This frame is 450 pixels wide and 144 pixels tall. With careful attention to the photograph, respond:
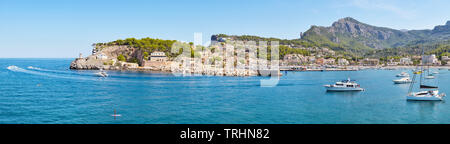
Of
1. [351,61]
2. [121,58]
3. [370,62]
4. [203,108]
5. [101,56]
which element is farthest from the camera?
[351,61]

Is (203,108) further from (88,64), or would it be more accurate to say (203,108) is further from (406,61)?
(406,61)

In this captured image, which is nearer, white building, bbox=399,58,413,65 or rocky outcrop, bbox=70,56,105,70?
rocky outcrop, bbox=70,56,105,70

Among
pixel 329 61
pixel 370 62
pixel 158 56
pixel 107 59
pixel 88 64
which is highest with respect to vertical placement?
pixel 158 56

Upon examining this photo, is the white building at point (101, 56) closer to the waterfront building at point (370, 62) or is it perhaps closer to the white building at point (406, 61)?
the waterfront building at point (370, 62)

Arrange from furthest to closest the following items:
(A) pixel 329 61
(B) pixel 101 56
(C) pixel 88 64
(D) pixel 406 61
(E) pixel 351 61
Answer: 1. (E) pixel 351 61
2. (D) pixel 406 61
3. (A) pixel 329 61
4. (B) pixel 101 56
5. (C) pixel 88 64

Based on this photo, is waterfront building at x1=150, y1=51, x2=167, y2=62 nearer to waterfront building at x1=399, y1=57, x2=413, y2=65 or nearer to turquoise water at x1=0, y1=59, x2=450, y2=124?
turquoise water at x1=0, y1=59, x2=450, y2=124

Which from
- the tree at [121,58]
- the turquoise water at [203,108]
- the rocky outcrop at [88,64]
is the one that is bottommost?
the turquoise water at [203,108]

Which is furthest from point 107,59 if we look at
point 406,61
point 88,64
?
point 406,61

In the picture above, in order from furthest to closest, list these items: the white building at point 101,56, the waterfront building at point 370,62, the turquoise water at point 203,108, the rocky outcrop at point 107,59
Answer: the waterfront building at point 370,62
the white building at point 101,56
the rocky outcrop at point 107,59
the turquoise water at point 203,108

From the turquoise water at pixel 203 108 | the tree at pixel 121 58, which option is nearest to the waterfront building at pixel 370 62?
the tree at pixel 121 58

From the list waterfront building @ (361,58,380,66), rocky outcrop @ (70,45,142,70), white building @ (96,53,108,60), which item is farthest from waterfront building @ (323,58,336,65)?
white building @ (96,53,108,60)
